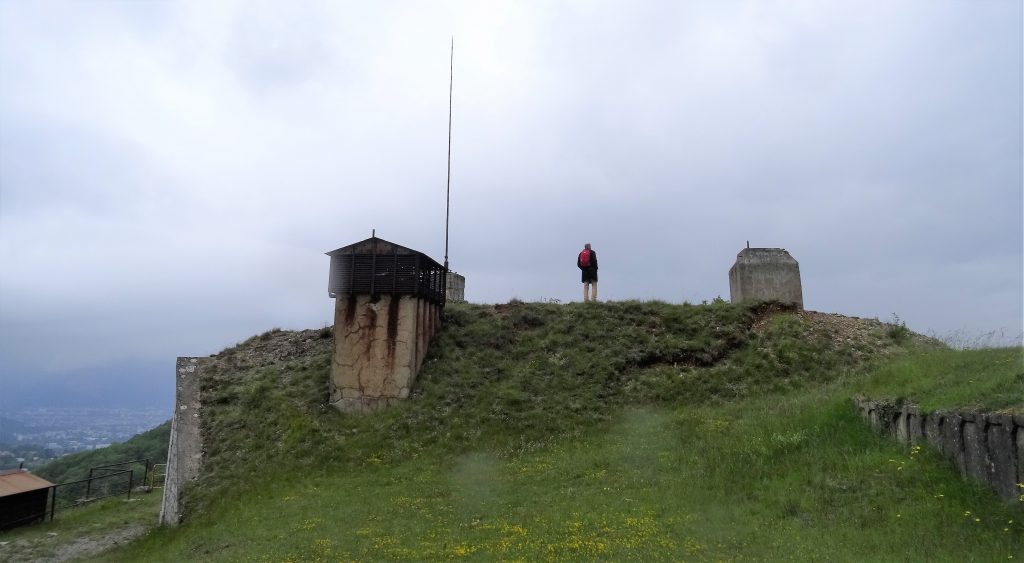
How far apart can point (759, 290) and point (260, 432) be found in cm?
1623

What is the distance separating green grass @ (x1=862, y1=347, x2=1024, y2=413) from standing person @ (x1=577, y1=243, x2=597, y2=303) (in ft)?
35.0

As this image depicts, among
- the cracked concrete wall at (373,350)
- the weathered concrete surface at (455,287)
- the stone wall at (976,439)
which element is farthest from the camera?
the weathered concrete surface at (455,287)

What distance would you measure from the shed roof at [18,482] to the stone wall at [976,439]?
21748 mm

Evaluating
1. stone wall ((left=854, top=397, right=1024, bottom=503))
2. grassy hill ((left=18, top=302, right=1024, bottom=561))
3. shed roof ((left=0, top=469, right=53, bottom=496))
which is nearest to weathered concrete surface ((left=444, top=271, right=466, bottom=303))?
grassy hill ((left=18, top=302, right=1024, bottom=561))

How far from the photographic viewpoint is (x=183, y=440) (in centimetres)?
1669

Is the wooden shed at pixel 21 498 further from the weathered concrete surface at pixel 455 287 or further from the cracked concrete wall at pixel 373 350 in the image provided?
the weathered concrete surface at pixel 455 287

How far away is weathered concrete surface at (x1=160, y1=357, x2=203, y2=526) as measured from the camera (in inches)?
597

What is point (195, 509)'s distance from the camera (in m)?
14.2


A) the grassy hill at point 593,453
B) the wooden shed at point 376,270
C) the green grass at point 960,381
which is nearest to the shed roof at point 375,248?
the wooden shed at point 376,270

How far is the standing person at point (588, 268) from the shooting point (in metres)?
23.7

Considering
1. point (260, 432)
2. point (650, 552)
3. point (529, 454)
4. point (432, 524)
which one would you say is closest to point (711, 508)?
point (650, 552)

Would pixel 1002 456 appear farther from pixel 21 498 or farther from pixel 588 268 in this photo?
pixel 21 498

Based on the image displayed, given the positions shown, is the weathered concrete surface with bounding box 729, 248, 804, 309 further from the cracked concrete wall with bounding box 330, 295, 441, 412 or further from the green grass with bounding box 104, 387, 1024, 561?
the cracked concrete wall with bounding box 330, 295, 441, 412

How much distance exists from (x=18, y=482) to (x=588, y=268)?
1900 cm
